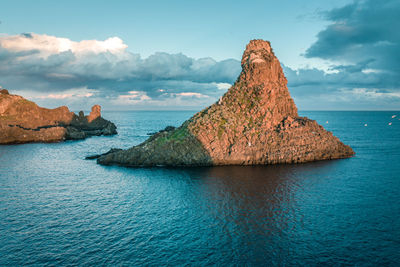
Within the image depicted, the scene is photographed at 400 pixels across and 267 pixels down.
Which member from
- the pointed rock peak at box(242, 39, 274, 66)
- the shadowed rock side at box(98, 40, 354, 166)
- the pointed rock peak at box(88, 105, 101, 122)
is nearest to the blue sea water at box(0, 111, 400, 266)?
the shadowed rock side at box(98, 40, 354, 166)

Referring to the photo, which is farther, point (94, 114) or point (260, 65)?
point (94, 114)

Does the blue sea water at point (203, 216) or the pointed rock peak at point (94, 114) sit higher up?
the pointed rock peak at point (94, 114)

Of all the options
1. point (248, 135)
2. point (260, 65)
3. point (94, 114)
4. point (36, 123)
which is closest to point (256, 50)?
point (260, 65)

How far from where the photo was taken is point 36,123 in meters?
149

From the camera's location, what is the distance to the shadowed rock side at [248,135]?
73.8 metres

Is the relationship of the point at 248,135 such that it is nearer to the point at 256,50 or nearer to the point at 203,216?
the point at 256,50

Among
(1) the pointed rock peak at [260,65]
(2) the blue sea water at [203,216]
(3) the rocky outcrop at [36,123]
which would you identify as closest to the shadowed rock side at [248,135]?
(1) the pointed rock peak at [260,65]

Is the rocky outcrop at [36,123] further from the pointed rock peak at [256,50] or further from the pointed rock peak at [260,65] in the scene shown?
the pointed rock peak at [256,50]

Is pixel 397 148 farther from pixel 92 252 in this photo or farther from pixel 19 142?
pixel 19 142

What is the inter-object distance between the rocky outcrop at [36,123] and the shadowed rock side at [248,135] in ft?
242

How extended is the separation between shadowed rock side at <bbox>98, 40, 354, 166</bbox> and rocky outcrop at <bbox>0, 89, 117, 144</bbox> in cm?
7389

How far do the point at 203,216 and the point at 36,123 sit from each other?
149 m

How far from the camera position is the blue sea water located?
95.4 ft

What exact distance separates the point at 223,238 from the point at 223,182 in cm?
2437
